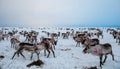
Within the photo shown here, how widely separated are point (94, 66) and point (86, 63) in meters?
1.02

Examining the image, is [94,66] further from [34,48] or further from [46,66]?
[34,48]

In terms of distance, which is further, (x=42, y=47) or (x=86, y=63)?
(x=42, y=47)

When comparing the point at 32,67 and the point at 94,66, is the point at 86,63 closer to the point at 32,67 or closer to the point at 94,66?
the point at 94,66

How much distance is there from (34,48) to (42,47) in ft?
2.22

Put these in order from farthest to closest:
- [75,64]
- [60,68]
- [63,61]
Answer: [63,61]
[75,64]
[60,68]

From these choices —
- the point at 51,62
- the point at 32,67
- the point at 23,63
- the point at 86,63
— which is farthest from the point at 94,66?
the point at 23,63

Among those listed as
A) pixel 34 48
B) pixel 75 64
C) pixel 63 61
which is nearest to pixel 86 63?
pixel 75 64

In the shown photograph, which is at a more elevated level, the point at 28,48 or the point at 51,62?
the point at 28,48

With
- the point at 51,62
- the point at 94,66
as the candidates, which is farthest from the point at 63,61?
the point at 94,66

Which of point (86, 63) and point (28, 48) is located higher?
point (28, 48)

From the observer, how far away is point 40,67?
10812mm

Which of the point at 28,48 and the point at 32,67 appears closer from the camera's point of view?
the point at 32,67

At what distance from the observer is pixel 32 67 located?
10.8 meters

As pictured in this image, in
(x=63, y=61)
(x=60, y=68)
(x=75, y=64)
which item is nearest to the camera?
(x=60, y=68)
